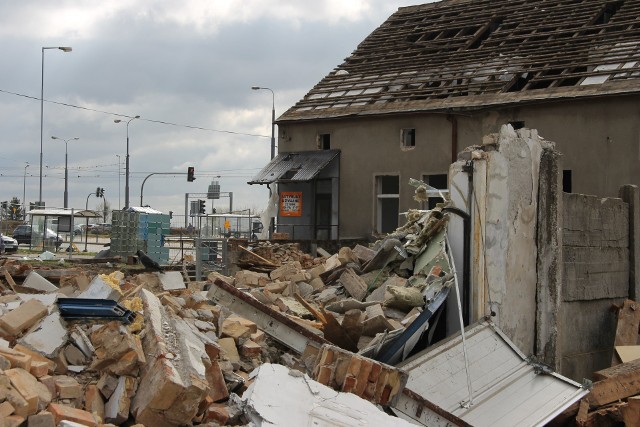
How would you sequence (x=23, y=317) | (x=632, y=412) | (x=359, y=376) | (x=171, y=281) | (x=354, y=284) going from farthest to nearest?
(x=354, y=284) → (x=171, y=281) → (x=632, y=412) → (x=359, y=376) → (x=23, y=317)

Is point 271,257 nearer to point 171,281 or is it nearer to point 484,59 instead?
point 171,281

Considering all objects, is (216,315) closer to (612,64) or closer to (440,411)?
(440,411)

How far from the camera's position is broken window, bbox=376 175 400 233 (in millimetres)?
26500

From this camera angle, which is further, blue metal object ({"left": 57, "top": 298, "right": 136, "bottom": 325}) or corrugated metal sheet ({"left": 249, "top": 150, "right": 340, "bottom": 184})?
corrugated metal sheet ({"left": 249, "top": 150, "right": 340, "bottom": 184})

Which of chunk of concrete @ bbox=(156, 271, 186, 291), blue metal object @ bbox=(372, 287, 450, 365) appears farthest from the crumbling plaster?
chunk of concrete @ bbox=(156, 271, 186, 291)

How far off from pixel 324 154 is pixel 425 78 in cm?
415

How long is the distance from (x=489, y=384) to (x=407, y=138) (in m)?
17.4

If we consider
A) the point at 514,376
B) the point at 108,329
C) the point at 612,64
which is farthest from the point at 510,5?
the point at 108,329

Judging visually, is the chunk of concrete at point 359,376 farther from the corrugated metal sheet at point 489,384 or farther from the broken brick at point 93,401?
the broken brick at point 93,401

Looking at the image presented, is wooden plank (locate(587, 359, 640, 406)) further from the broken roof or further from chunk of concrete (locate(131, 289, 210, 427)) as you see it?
the broken roof

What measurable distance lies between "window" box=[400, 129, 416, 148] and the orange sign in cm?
450

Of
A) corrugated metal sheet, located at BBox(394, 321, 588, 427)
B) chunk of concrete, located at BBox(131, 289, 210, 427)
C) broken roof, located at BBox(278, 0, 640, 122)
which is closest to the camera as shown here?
chunk of concrete, located at BBox(131, 289, 210, 427)

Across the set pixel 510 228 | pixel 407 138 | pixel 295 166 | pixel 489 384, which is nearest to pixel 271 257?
pixel 407 138

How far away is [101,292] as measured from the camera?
7637mm
